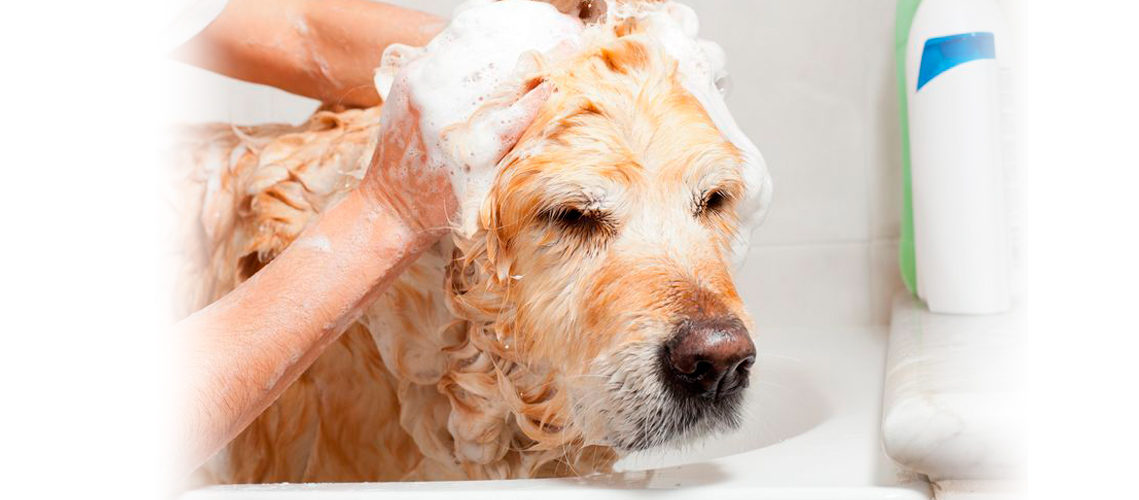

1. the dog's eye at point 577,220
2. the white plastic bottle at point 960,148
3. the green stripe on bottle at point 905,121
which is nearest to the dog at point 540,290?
the dog's eye at point 577,220

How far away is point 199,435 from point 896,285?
3.35 ft

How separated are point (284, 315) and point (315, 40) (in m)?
0.41

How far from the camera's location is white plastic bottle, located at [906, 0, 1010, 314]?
1154 mm

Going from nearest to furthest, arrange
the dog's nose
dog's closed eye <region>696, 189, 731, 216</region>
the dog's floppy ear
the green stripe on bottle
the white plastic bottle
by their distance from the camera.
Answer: the dog's nose < dog's closed eye <region>696, 189, 731, 216</region> < the dog's floppy ear < the white plastic bottle < the green stripe on bottle

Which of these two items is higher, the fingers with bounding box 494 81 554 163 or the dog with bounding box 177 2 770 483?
the fingers with bounding box 494 81 554 163

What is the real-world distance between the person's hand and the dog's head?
16 mm

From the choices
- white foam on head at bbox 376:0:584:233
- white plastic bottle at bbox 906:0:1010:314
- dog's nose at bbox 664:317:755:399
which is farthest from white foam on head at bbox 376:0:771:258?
white plastic bottle at bbox 906:0:1010:314

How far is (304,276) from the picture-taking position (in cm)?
76

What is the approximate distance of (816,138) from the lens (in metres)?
1.39

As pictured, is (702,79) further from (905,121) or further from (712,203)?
(905,121)

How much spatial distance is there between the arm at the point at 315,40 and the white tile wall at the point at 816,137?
317 millimetres

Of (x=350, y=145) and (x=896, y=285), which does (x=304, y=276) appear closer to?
(x=350, y=145)

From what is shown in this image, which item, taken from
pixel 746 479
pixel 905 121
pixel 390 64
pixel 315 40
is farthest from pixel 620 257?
pixel 905 121

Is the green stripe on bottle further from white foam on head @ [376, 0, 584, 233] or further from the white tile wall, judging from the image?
white foam on head @ [376, 0, 584, 233]
